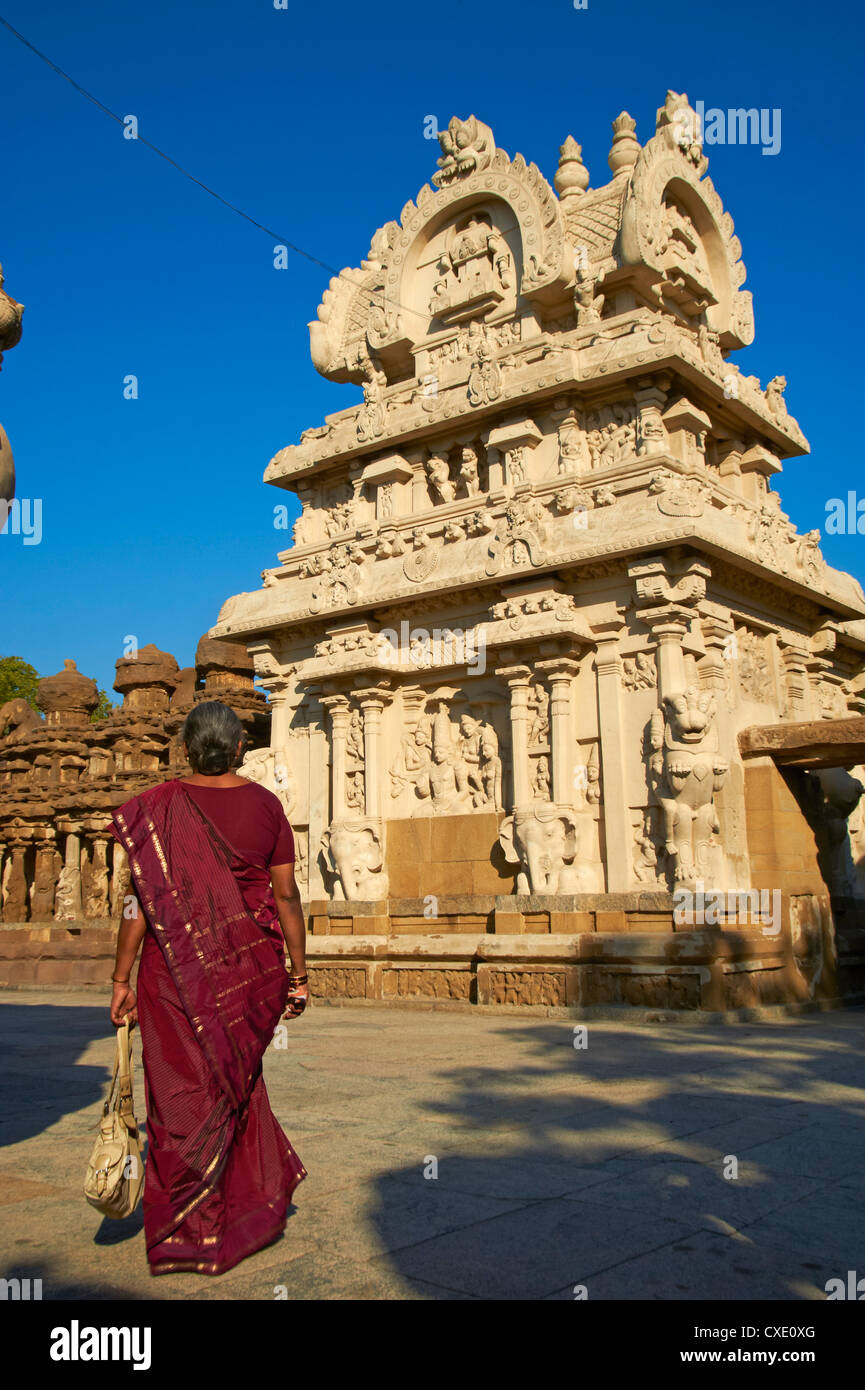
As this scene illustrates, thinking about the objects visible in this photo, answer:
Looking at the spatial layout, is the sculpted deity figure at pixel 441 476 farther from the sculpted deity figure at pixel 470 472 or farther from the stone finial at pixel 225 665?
the stone finial at pixel 225 665

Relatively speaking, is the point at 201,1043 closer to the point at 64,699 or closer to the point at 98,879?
the point at 98,879

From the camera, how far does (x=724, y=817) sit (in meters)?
12.3

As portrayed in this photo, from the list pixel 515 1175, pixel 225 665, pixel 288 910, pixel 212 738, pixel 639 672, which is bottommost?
pixel 515 1175

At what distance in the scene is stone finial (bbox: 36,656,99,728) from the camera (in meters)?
25.1

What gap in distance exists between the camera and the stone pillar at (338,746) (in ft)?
49.6

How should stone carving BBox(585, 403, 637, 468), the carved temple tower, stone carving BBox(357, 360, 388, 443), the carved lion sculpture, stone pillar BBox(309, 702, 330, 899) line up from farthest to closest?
the carved lion sculpture, stone carving BBox(357, 360, 388, 443), stone pillar BBox(309, 702, 330, 899), stone carving BBox(585, 403, 637, 468), the carved temple tower

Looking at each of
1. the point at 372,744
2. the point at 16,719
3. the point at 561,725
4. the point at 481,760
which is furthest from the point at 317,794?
the point at 16,719

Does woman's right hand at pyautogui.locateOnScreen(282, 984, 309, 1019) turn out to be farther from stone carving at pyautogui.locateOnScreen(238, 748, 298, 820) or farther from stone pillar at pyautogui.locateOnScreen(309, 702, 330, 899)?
stone carving at pyautogui.locateOnScreen(238, 748, 298, 820)

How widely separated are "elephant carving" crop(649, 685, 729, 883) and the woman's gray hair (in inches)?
310

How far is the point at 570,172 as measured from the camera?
16531mm

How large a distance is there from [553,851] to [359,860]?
3.08m

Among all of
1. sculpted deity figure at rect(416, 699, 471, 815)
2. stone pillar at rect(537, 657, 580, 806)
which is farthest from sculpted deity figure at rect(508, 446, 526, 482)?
sculpted deity figure at rect(416, 699, 471, 815)

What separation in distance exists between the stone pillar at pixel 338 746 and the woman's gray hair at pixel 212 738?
1065 cm

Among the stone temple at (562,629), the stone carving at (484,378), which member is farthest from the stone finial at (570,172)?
the stone carving at (484,378)
